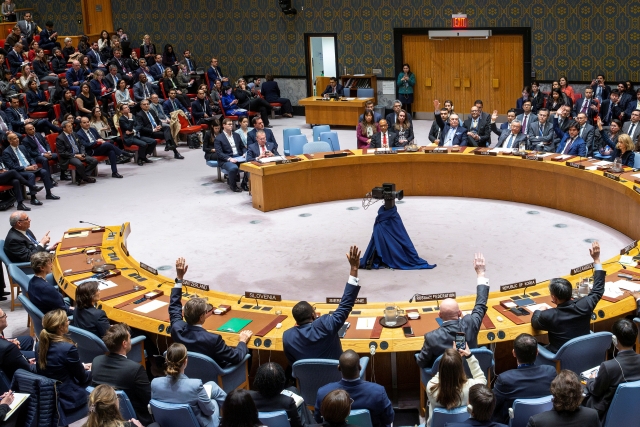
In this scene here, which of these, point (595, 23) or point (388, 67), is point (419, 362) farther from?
point (388, 67)

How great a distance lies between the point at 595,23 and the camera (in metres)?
17.2

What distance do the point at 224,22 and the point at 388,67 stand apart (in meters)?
4.97

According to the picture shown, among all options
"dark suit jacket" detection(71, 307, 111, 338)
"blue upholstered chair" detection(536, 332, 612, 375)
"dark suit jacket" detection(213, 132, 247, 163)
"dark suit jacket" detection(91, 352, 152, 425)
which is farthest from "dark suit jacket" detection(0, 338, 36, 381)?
"dark suit jacket" detection(213, 132, 247, 163)

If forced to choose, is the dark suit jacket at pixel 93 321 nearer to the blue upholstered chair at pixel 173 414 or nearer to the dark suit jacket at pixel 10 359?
the dark suit jacket at pixel 10 359

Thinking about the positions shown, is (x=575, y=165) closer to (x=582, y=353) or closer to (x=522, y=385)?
(x=582, y=353)

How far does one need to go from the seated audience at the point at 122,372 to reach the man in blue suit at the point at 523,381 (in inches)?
95.7

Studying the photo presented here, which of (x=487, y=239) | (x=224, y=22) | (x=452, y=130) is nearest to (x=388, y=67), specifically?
(x=224, y=22)

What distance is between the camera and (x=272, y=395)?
16.2 ft

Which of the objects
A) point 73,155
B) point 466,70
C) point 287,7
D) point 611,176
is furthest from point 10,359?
point 287,7

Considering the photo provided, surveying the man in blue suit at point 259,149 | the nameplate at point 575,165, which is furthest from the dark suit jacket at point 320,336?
the man in blue suit at point 259,149

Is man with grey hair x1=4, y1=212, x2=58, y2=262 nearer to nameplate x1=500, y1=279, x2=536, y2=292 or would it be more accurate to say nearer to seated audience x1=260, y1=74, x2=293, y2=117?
nameplate x1=500, y1=279, x2=536, y2=292

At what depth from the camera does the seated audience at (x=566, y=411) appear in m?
4.54

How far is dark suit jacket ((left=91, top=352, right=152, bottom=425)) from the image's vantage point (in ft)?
18.3

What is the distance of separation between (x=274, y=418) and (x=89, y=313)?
258cm
